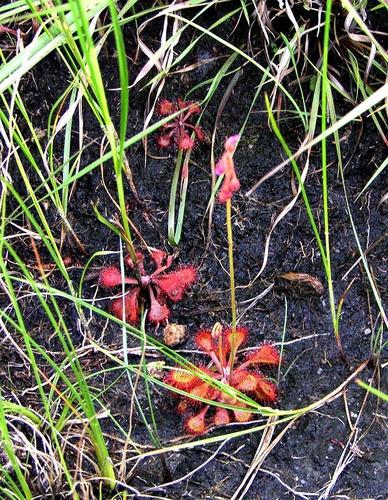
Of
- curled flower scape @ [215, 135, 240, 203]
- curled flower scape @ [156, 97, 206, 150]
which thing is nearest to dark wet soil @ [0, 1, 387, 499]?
curled flower scape @ [156, 97, 206, 150]

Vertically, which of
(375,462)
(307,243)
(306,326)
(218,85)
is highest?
(218,85)

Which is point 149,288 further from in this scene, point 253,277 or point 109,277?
point 253,277

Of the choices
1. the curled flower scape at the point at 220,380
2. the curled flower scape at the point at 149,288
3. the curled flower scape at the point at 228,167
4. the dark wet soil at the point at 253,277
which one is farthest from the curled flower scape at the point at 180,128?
the curled flower scape at the point at 228,167

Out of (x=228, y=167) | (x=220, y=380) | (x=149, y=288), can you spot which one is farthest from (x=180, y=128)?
(x=228, y=167)

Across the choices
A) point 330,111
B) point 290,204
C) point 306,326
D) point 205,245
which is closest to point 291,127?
point 330,111

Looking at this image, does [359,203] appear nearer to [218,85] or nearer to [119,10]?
[218,85]
